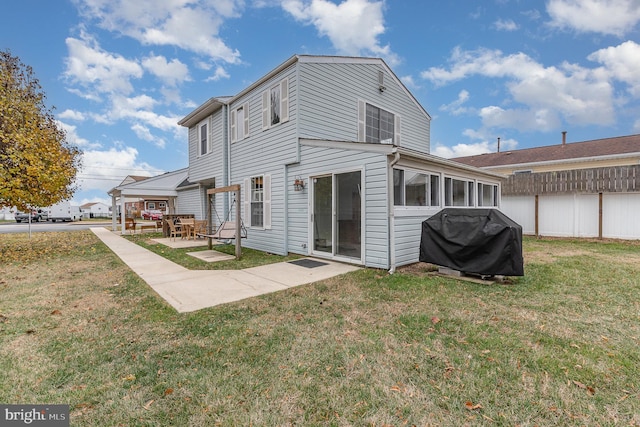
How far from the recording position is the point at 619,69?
41.0ft

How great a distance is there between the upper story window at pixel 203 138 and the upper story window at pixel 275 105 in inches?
186

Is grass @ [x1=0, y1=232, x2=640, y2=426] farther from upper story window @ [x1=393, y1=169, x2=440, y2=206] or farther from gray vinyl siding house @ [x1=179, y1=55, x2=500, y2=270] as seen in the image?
upper story window @ [x1=393, y1=169, x2=440, y2=206]

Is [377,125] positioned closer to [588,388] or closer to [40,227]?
[588,388]

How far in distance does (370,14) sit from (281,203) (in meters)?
7.57

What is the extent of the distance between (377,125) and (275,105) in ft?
12.4

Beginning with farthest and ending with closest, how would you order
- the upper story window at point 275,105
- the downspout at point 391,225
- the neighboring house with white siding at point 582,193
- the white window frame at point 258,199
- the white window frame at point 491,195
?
the neighboring house with white siding at point 582,193, the white window frame at point 491,195, the white window frame at point 258,199, the upper story window at point 275,105, the downspout at point 391,225

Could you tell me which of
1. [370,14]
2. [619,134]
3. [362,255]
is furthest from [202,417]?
[619,134]

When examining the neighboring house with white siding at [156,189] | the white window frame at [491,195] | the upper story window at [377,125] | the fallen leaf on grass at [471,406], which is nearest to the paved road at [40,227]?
the neighboring house with white siding at [156,189]

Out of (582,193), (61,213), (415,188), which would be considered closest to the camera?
(415,188)

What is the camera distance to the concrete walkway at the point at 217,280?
4535 millimetres

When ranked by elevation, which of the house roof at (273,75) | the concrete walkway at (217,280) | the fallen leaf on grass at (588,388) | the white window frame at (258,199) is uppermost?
the house roof at (273,75)

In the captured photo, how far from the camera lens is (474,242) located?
5406 mm

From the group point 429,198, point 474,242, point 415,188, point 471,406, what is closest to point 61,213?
point 415,188

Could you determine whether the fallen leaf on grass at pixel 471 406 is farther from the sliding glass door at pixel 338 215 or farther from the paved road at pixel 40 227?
the paved road at pixel 40 227
